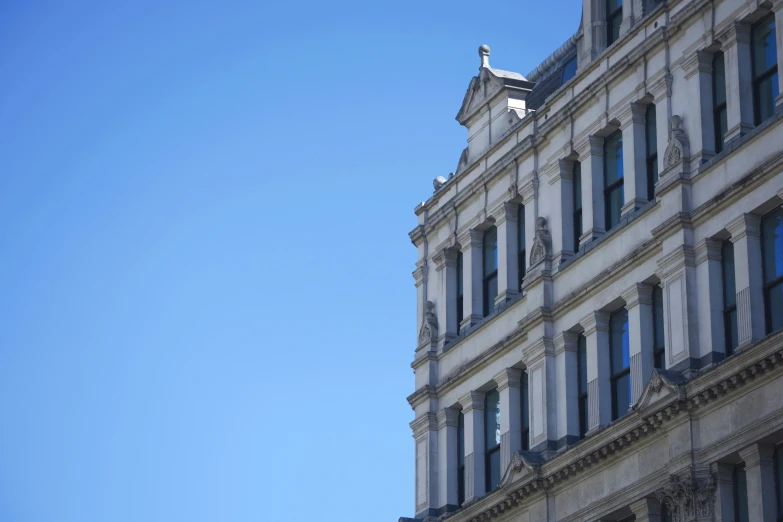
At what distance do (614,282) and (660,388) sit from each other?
456 centimetres

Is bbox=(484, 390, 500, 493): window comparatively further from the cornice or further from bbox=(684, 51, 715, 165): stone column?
bbox=(684, 51, 715, 165): stone column

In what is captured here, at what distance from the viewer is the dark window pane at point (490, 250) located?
182ft

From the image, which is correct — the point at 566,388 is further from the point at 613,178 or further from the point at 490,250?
the point at 490,250

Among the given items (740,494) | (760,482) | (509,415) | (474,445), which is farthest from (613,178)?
(760,482)

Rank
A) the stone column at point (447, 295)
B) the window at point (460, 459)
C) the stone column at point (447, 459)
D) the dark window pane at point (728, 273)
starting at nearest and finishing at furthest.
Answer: the dark window pane at point (728, 273) → the window at point (460, 459) → the stone column at point (447, 459) → the stone column at point (447, 295)

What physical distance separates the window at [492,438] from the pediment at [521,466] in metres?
2.31

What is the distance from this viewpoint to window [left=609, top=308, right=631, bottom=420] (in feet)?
157

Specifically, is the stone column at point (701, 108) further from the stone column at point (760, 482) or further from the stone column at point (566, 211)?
the stone column at point (760, 482)

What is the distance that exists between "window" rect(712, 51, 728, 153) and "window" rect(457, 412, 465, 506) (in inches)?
535

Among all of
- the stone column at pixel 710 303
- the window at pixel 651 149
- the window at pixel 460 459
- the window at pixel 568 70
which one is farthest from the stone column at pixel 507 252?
the stone column at pixel 710 303

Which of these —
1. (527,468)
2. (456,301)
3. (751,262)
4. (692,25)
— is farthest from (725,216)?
(456,301)

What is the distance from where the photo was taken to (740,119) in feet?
146

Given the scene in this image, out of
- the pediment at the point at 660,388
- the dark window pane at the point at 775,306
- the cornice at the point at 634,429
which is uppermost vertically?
the dark window pane at the point at 775,306

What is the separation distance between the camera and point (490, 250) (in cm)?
5591
